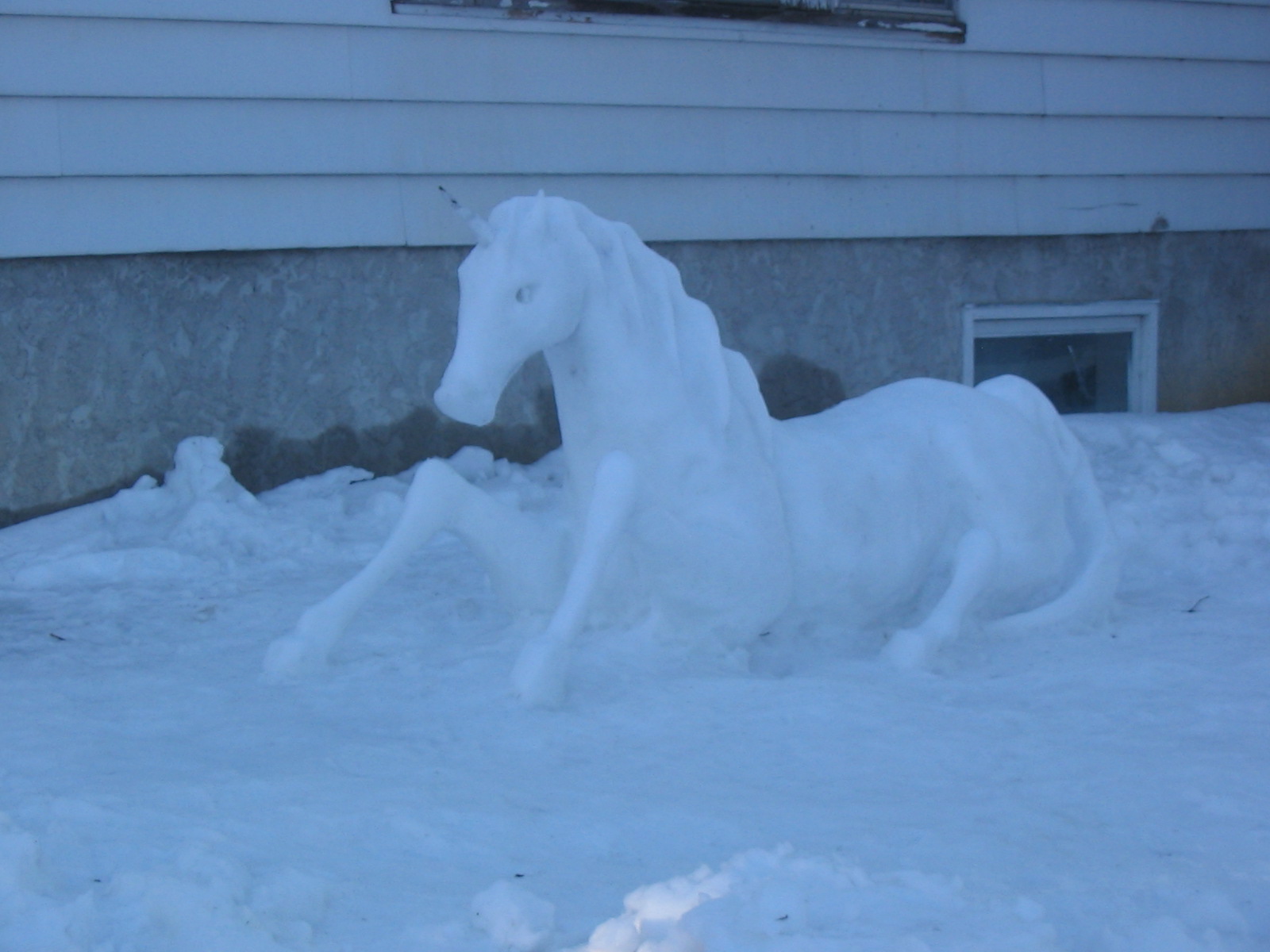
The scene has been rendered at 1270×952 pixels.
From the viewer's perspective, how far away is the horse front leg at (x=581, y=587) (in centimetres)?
255

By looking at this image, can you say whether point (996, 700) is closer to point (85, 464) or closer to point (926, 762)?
point (926, 762)

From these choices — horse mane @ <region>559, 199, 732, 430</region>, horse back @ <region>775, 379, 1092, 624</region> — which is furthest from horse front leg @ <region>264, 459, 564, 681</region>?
horse back @ <region>775, 379, 1092, 624</region>

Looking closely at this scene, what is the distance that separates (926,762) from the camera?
2.37m

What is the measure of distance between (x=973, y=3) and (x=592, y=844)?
4.64m

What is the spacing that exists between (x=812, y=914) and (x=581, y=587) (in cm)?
107

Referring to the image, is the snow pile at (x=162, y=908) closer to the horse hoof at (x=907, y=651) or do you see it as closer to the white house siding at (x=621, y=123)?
the horse hoof at (x=907, y=651)

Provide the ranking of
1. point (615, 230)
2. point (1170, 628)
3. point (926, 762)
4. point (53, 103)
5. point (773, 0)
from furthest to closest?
point (773, 0)
point (53, 103)
point (1170, 628)
point (615, 230)
point (926, 762)

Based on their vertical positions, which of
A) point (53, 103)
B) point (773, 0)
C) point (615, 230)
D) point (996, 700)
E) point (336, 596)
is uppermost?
point (773, 0)

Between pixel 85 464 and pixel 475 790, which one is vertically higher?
pixel 85 464

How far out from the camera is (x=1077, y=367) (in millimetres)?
6000

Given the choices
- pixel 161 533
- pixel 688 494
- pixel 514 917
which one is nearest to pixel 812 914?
pixel 514 917

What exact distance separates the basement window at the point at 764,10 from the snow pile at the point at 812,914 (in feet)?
12.4

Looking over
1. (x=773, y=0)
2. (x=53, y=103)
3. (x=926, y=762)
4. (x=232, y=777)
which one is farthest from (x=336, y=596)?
(x=773, y=0)

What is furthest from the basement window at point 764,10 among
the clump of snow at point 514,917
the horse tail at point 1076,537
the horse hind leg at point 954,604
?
the clump of snow at point 514,917
